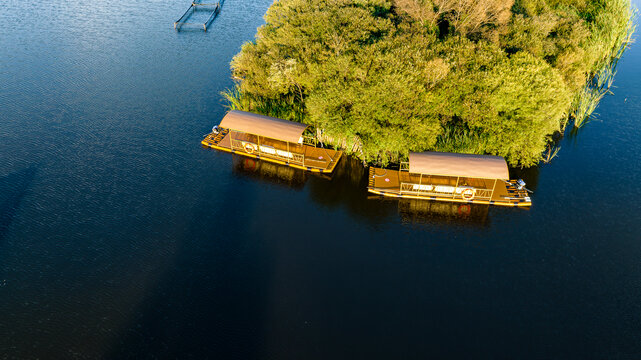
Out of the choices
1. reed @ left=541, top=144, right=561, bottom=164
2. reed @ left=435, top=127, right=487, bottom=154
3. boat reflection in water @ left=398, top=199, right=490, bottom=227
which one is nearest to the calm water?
boat reflection in water @ left=398, top=199, right=490, bottom=227

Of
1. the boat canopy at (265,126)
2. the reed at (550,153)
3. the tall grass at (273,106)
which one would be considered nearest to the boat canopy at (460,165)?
the reed at (550,153)

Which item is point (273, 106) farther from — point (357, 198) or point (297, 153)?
point (357, 198)

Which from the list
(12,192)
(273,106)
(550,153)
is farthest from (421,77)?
(12,192)

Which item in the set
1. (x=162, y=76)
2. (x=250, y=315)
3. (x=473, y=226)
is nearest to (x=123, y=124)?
(x=162, y=76)

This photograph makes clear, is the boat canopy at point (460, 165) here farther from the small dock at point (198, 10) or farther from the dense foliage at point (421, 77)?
the small dock at point (198, 10)

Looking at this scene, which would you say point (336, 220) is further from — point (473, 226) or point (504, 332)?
point (504, 332)

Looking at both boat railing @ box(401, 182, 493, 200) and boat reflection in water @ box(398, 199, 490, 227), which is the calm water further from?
boat railing @ box(401, 182, 493, 200)
